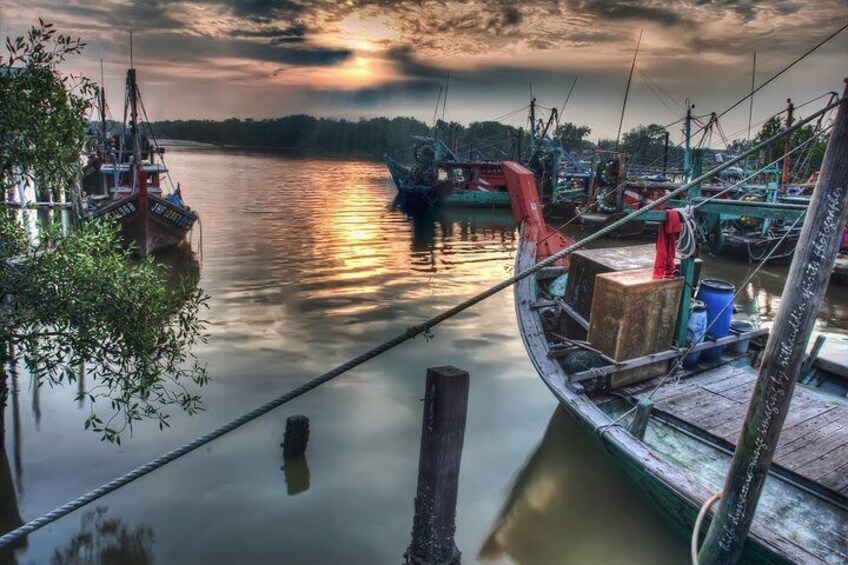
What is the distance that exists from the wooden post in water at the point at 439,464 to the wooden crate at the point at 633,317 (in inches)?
117

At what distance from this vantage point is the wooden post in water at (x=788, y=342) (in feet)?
11.7

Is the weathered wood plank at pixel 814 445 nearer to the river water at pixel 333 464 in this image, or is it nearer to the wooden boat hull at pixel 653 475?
the wooden boat hull at pixel 653 475

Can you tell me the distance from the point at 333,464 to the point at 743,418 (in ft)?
17.0

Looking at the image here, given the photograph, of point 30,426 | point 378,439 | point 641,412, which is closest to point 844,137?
point 641,412

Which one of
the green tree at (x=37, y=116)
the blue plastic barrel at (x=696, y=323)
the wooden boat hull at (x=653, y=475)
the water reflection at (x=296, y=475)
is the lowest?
the water reflection at (x=296, y=475)

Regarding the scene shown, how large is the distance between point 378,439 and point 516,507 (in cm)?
244

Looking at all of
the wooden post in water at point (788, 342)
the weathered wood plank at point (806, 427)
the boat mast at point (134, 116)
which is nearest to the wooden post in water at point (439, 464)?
the wooden post in water at point (788, 342)

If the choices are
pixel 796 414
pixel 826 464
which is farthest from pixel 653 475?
pixel 796 414

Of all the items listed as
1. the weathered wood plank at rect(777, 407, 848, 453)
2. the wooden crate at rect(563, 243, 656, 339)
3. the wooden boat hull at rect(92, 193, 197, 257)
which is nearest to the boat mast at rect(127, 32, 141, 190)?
the wooden boat hull at rect(92, 193, 197, 257)

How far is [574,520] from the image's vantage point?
22.2ft

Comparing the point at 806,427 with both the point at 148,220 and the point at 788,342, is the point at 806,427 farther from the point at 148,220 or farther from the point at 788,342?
the point at 148,220

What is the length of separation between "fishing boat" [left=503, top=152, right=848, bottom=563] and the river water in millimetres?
1315

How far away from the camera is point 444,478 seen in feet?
15.2

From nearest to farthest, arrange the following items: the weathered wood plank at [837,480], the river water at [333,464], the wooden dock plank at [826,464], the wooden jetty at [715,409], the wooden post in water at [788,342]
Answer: the wooden post in water at [788,342] → the wooden jetty at [715,409] → the weathered wood plank at [837,480] → the wooden dock plank at [826,464] → the river water at [333,464]
